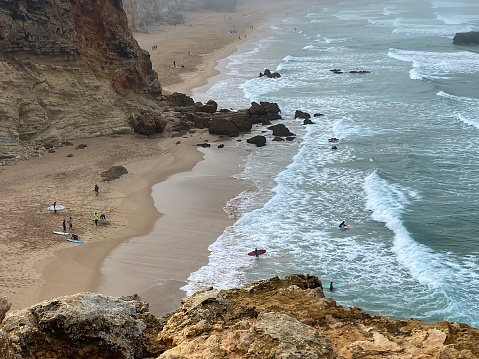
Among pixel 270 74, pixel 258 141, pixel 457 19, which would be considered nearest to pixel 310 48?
pixel 270 74

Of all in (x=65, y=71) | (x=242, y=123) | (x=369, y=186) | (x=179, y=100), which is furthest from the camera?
(x=179, y=100)

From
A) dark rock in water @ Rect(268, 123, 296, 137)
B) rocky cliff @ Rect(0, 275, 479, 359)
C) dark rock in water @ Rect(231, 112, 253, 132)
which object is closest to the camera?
rocky cliff @ Rect(0, 275, 479, 359)

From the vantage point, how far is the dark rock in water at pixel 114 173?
28.0 m

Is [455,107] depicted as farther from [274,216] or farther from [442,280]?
[442,280]

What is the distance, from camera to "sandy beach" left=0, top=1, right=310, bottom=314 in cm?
1883

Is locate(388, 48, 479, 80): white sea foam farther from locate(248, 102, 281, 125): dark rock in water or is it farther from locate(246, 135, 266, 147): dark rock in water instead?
locate(246, 135, 266, 147): dark rock in water

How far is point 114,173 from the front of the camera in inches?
1114

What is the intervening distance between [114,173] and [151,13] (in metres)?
66.1

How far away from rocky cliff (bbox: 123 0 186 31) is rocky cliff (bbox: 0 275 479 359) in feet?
239

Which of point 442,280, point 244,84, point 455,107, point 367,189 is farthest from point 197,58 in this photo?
point 442,280

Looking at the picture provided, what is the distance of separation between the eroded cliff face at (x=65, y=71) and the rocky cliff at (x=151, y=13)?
1731 inches

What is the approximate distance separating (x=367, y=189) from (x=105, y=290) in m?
13.7

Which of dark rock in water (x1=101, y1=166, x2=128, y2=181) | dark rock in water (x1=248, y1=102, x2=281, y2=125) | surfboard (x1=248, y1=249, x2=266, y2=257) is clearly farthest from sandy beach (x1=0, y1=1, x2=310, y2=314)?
dark rock in water (x1=248, y1=102, x2=281, y2=125)

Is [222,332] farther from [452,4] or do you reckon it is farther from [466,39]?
[452,4]
